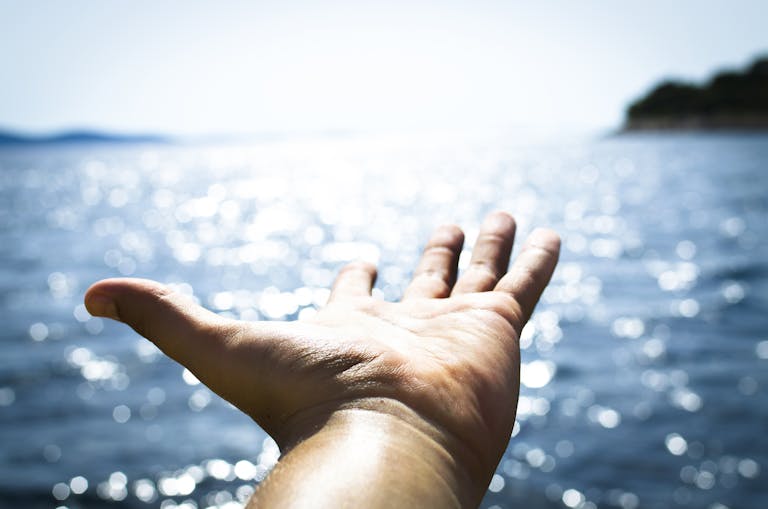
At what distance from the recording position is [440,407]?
2170 mm

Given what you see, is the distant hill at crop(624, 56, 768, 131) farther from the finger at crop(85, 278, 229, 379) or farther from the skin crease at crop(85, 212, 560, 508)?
the finger at crop(85, 278, 229, 379)

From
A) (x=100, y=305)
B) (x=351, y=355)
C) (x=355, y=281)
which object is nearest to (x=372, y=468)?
(x=351, y=355)

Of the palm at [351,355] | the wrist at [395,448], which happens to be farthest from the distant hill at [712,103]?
the wrist at [395,448]

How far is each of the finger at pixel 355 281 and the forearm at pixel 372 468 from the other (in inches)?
49.2

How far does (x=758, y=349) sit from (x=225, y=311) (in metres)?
13.1

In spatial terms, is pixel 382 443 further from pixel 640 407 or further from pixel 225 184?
pixel 225 184

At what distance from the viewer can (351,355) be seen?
2.30m

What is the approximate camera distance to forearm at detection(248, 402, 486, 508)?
1.74 m

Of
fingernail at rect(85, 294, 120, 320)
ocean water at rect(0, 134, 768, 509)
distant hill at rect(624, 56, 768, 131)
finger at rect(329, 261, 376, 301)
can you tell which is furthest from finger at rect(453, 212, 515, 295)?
distant hill at rect(624, 56, 768, 131)

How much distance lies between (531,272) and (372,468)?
155 cm

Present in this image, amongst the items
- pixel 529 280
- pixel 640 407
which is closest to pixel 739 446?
pixel 640 407

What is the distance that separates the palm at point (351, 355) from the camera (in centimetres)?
221

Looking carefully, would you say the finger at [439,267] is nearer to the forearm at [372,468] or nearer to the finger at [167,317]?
the finger at [167,317]

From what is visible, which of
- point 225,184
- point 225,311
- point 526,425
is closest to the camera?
point 526,425
